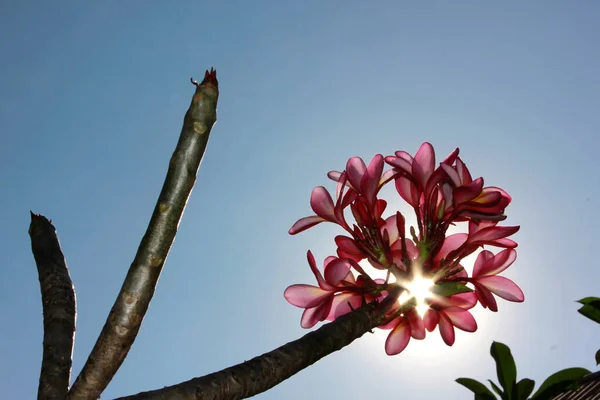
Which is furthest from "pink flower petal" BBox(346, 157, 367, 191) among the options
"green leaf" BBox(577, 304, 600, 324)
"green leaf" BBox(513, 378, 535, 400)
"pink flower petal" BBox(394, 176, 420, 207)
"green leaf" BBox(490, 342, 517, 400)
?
"green leaf" BBox(577, 304, 600, 324)

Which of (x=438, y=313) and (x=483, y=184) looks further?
(x=438, y=313)

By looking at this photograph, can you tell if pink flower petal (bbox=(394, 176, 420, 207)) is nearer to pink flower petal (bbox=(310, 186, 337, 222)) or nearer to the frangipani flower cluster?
the frangipani flower cluster

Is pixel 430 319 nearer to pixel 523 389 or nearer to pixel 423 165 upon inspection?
pixel 523 389

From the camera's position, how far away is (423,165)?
5.83 feet

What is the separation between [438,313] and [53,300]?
1370 mm

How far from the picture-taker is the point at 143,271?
845 millimetres

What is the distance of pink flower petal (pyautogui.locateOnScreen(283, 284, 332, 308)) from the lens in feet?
5.82

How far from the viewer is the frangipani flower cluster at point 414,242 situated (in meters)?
1.66

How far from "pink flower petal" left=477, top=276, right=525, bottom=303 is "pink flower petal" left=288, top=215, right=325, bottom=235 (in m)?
0.59

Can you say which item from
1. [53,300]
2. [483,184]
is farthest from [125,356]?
[483,184]

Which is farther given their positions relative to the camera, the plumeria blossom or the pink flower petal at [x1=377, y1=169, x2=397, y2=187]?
the pink flower petal at [x1=377, y1=169, x2=397, y2=187]

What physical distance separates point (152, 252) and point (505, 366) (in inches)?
57.3

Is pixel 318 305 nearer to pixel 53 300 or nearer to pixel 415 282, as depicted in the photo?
pixel 415 282

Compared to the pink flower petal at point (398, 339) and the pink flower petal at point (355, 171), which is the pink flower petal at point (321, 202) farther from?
the pink flower petal at point (398, 339)
